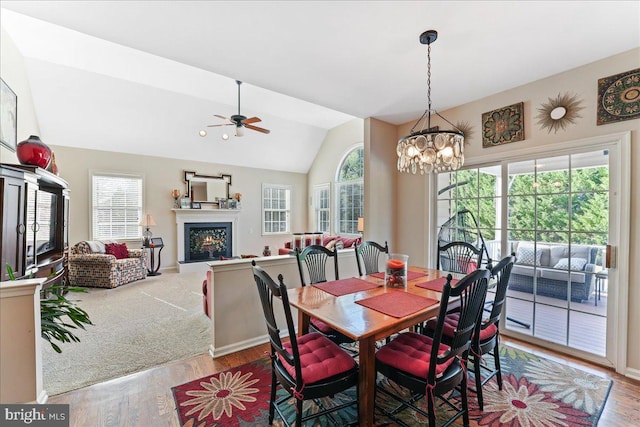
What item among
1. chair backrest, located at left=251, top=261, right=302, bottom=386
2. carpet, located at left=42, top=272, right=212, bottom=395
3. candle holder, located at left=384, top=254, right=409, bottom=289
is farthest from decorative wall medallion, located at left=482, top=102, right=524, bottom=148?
carpet, located at left=42, top=272, right=212, bottom=395

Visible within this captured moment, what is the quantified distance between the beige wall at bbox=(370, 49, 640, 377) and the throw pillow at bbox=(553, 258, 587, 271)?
32 cm

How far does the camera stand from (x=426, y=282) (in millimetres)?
2467

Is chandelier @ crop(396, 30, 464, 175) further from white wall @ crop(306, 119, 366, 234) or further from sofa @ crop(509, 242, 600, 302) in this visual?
white wall @ crop(306, 119, 366, 234)

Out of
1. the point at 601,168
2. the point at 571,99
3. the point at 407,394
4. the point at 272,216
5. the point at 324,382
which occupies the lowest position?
the point at 407,394

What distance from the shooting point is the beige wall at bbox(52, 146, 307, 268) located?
5.74 metres

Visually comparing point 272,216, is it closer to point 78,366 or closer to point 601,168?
point 78,366

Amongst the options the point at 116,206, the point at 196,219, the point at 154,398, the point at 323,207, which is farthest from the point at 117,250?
the point at 323,207

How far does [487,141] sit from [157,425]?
4.15 meters

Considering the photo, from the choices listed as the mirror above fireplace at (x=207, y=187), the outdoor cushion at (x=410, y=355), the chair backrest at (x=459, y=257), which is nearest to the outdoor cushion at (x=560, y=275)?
the chair backrest at (x=459, y=257)

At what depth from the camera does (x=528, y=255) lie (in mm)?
3047

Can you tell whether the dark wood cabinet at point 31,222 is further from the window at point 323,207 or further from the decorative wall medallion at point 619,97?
the window at point 323,207

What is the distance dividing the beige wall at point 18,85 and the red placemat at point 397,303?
170 inches

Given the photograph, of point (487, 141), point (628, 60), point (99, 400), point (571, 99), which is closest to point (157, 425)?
point (99, 400)

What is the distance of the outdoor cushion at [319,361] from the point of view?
157 cm
